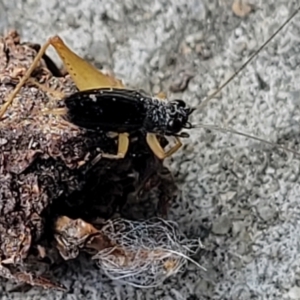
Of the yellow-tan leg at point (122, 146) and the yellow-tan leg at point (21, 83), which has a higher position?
the yellow-tan leg at point (21, 83)

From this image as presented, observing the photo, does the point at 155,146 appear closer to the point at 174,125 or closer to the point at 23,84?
the point at 174,125

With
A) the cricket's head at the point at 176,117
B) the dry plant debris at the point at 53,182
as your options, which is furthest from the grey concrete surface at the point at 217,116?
the cricket's head at the point at 176,117

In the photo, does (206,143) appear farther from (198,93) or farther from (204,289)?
(204,289)

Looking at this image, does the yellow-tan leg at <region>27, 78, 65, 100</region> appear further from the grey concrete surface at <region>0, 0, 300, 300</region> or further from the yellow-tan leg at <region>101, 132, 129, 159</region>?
the grey concrete surface at <region>0, 0, 300, 300</region>

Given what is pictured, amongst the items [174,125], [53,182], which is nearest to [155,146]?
[174,125]

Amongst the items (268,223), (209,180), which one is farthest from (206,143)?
(268,223)

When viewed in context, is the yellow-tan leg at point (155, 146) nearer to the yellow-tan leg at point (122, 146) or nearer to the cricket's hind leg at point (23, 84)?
the yellow-tan leg at point (122, 146)
